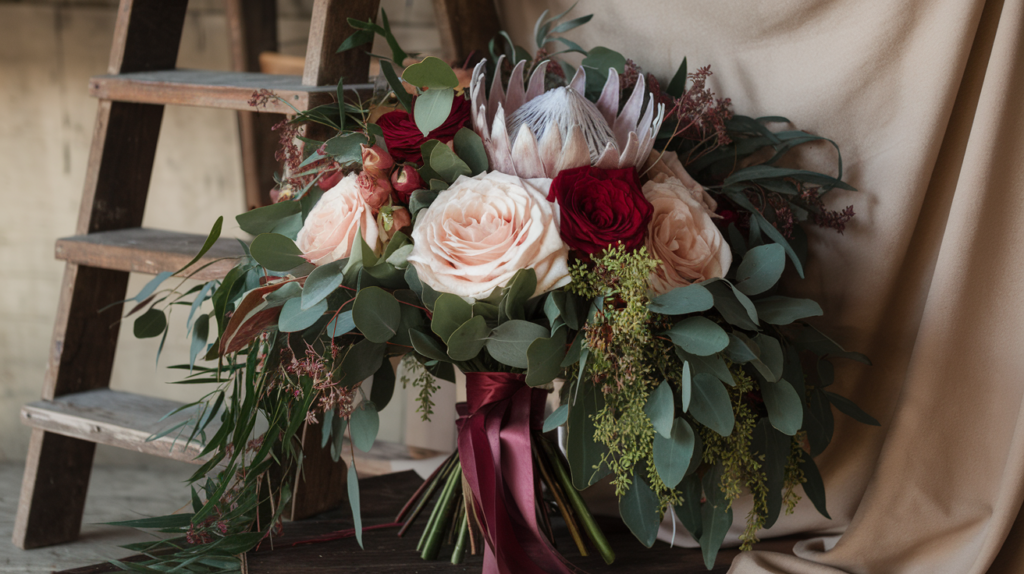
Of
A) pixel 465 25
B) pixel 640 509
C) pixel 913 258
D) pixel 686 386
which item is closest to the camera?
pixel 686 386

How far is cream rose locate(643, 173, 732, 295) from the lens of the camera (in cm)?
70

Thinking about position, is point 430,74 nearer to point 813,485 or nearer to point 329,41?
point 329,41

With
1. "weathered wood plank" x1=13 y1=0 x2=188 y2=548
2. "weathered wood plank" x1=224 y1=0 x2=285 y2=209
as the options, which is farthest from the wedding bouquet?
"weathered wood plank" x1=224 y1=0 x2=285 y2=209

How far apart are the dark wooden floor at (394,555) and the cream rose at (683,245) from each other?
0.39 metres

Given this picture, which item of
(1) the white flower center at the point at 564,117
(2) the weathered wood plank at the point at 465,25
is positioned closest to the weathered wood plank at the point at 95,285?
(2) the weathered wood plank at the point at 465,25

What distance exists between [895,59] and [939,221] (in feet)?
0.64

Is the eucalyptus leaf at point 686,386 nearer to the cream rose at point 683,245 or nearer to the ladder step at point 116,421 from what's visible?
the cream rose at point 683,245

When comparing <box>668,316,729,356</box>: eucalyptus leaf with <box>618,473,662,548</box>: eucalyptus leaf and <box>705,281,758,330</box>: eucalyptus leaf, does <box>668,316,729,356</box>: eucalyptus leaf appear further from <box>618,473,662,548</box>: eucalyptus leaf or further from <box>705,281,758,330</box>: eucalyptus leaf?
<box>618,473,662,548</box>: eucalyptus leaf

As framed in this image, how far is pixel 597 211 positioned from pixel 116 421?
2.33 feet

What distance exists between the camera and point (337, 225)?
0.71 metres

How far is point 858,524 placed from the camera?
84cm

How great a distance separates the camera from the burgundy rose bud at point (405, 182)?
2.37 ft

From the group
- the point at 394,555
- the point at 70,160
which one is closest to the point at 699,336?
the point at 394,555

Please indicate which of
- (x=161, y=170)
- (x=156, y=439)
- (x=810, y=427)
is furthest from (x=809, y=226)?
(x=161, y=170)
